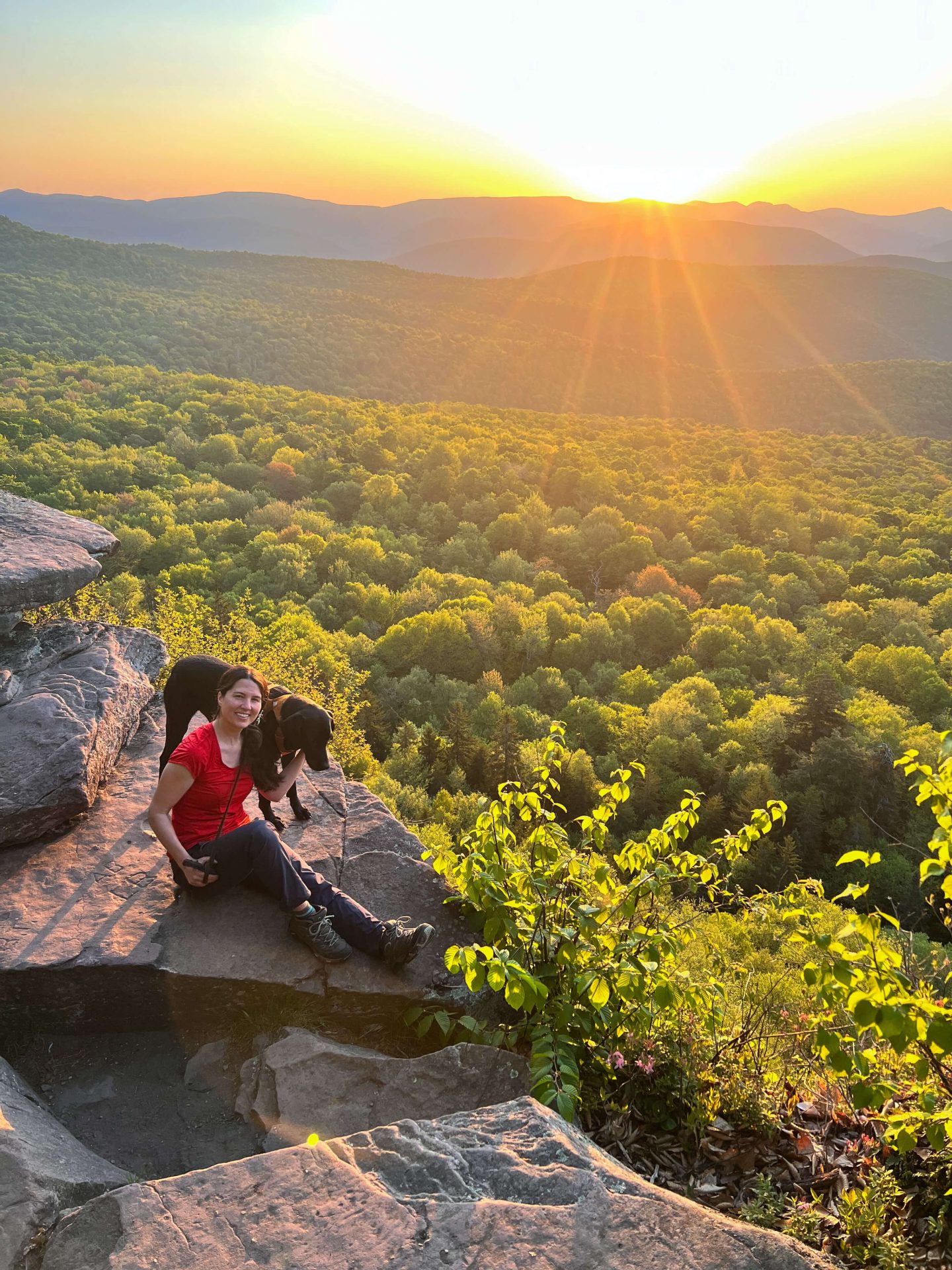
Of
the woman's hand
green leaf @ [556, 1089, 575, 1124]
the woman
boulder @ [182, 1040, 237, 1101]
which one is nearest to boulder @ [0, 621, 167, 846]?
the woman

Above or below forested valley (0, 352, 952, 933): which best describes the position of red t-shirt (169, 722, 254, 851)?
above

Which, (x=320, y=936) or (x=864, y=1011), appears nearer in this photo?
(x=864, y=1011)

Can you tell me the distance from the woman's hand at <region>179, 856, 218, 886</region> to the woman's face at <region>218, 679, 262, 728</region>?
907 mm

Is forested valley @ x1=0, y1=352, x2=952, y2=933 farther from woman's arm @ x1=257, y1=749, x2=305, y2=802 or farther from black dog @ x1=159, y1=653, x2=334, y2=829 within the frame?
woman's arm @ x1=257, y1=749, x2=305, y2=802

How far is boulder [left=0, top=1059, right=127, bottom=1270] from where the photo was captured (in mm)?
2916

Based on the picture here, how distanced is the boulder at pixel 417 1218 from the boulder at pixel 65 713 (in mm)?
3481

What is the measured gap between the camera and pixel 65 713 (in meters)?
6.49

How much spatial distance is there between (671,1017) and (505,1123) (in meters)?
1.42

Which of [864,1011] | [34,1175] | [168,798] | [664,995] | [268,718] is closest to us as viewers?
[864,1011]

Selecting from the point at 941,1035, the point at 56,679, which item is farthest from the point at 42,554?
the point at 941,1035

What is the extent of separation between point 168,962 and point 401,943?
Answer: 146 cm

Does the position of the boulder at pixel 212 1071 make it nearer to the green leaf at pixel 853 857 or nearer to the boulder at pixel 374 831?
the boulder at pixel 374 831

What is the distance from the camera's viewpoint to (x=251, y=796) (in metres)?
6.76

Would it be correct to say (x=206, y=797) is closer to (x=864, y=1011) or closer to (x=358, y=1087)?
(x=358, y=1087)
